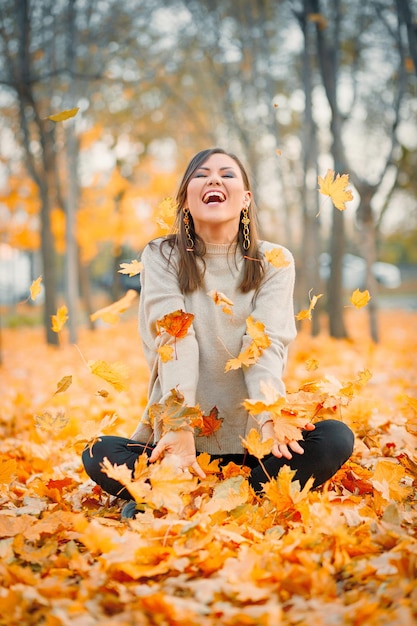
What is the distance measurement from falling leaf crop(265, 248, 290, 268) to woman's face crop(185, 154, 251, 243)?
0.24m

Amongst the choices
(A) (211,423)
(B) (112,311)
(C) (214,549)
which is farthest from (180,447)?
(B) (112,311)

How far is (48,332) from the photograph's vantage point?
388 inches

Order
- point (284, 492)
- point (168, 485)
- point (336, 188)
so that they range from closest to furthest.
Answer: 1. point (168, 485)
2. point (284, 492)
3. point (336, 188)

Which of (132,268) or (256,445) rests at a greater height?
(132,268)

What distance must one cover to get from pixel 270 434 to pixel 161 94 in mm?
12054

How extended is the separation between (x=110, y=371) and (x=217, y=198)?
2.63 feet

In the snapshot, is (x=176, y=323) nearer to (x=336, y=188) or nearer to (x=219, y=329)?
(x=219, y=329)

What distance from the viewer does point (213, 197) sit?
2523mm

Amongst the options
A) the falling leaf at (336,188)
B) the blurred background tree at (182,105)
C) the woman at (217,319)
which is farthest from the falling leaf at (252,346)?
the blurred background tree at (182,105)

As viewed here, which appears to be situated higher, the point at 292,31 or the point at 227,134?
the point at 292,31

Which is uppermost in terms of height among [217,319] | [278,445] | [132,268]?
[132,268]

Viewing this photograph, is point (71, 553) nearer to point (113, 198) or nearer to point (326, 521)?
point (326, 521)

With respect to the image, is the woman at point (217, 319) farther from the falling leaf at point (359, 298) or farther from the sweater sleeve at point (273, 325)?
the falling leaf at point (359, 298)

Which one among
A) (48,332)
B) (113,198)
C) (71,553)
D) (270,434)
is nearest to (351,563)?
(270,434)
